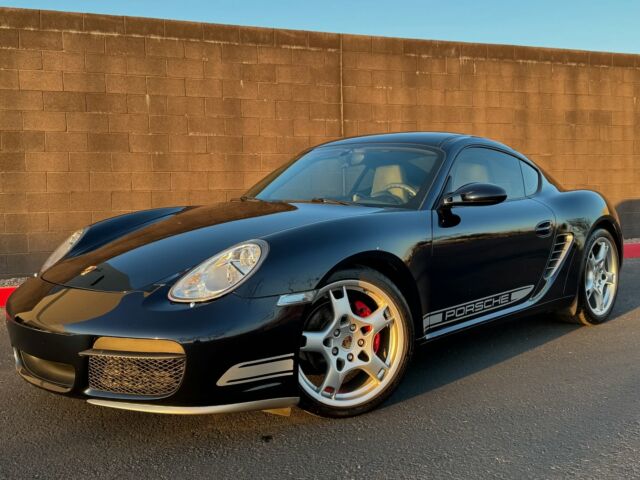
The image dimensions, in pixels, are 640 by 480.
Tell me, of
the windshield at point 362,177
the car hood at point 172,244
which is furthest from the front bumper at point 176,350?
the windshield at point 362,177

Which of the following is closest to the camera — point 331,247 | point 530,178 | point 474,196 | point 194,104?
point 331,247

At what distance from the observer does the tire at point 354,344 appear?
2668 mm

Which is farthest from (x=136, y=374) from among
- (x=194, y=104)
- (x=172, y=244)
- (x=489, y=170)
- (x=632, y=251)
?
(x=632, y=251)

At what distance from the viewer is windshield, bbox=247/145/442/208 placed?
339cm

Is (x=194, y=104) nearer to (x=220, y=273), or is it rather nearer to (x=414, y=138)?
(x=414, y=138)

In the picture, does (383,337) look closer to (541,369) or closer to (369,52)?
(541,369)

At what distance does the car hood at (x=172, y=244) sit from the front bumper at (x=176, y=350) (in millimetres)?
123

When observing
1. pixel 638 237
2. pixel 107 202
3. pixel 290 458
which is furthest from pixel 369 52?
pixel 290 458

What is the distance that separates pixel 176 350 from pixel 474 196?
177 cm

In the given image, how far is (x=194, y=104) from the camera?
7.61m

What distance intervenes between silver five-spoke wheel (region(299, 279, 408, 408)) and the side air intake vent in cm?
151

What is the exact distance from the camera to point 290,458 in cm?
236

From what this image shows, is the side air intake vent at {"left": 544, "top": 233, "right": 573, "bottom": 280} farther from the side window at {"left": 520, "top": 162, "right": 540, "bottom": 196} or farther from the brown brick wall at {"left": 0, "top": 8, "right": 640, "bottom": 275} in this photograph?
the brown brick wall at {"left": 0, "top": 8, "right": 640, "bottom": 275}

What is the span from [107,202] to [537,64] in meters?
6.78
